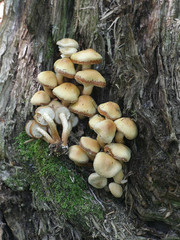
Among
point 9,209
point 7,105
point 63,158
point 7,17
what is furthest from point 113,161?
point 7,17

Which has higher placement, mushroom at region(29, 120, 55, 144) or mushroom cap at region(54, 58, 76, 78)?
mushroom cap at region(54, 58, 76, 78)

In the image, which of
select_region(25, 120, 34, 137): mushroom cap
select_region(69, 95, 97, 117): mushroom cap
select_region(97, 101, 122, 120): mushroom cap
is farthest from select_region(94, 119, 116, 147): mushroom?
select_region(25, 120, 34, 137): mushroom cap

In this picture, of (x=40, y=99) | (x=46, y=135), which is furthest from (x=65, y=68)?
(x=46, y=135)

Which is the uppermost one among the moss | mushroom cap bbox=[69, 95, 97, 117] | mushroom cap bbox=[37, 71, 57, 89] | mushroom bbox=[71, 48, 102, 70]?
mushroom bbox=[71, 48, 102, 70]

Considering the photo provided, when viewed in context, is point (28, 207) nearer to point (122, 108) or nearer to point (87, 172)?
point (87, 172)

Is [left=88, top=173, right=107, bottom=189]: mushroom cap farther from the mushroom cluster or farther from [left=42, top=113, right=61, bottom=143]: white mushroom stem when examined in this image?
[left=42, top=113, right=61, bottom=143]: white mushroom stem

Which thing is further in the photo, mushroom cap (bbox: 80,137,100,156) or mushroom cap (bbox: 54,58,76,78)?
mushroom cap (bbox: 54,58,76,78)
